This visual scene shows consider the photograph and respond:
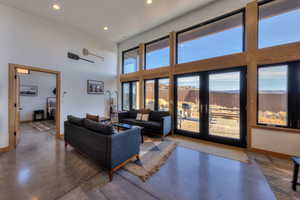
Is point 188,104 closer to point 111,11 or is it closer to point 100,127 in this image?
point 100,127

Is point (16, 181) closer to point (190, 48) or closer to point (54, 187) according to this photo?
point (54, 187)

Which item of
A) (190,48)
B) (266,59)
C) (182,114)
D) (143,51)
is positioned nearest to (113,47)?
(143,51)

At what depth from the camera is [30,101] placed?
659 cm

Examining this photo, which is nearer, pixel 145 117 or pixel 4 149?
pixel 4 149

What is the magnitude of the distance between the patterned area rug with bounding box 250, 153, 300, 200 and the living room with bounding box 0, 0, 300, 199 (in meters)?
0.02

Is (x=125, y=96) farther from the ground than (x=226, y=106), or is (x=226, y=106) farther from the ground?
(x=125, y=96)

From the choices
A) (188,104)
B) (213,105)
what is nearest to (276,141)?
(213,105)

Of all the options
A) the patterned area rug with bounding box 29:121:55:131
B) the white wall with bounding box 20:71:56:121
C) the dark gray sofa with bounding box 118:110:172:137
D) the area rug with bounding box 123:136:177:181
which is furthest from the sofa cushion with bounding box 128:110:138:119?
the white wall with bounding box 20:71:56:121

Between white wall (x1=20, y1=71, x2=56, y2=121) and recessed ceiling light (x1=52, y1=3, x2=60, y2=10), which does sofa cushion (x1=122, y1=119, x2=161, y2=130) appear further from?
white wall (x1=20, y1=71, x2=56, y2=121)

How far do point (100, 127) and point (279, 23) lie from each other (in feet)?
15.7

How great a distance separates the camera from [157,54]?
513 cm

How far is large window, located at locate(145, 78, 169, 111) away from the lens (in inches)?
188

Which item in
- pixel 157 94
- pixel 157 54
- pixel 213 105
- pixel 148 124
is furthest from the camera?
pixel 157 54

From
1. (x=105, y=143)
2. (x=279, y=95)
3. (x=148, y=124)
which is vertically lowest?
(x=148, y=124)
